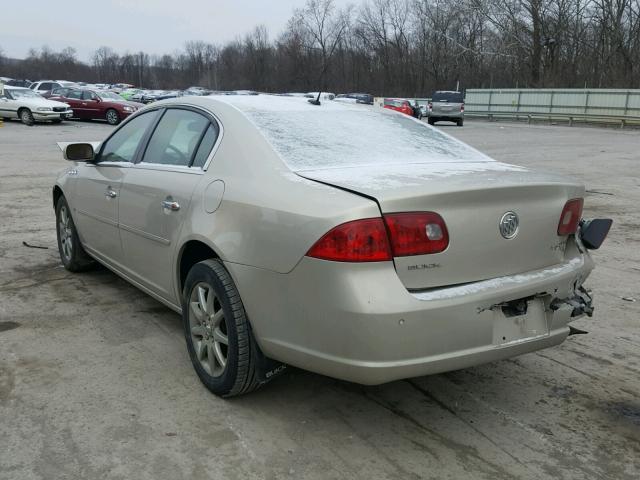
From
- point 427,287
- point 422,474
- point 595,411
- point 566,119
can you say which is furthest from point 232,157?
point 566,119

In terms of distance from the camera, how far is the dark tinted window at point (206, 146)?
3487 mm

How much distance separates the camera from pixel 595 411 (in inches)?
125

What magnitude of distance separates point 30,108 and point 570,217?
1077 inches

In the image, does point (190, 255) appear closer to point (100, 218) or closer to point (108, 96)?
point (100, 218)

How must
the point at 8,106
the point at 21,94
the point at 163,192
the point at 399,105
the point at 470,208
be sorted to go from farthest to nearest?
the point at 399,105 → the point at 21,94 → the point at 8,106 → the point at 163,192 → the point at 470,208

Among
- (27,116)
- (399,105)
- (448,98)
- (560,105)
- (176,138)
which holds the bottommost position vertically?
(27,116)

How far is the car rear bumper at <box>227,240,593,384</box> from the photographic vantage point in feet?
8.25

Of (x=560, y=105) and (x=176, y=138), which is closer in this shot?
(x=176, y=138)

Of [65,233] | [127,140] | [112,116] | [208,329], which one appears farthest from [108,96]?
[208,329]

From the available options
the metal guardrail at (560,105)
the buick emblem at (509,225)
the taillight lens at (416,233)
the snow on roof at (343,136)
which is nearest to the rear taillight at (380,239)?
the taillight lens at (416,233)

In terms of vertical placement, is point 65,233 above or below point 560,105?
below

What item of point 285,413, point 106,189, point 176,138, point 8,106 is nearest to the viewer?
point 285,413

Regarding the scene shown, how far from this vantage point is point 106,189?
14.5ft

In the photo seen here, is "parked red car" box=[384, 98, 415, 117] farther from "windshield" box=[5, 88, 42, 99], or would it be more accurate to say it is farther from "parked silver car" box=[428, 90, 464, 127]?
"windshield" box=[5, 88, 42, 99]
